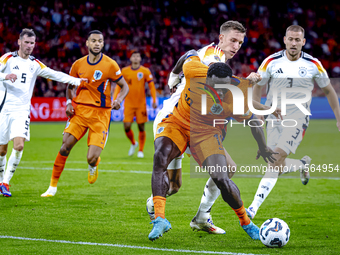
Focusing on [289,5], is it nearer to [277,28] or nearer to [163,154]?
[277,28]

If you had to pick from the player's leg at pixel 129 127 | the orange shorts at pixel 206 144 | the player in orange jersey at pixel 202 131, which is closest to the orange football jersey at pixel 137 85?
the player's leg at pixel 129 127

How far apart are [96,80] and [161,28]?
19227 mm

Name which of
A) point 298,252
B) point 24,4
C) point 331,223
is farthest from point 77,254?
point 24,4

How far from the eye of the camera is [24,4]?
79.3 ft

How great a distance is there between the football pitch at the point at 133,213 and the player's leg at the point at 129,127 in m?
0.96

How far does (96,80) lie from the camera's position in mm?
7227

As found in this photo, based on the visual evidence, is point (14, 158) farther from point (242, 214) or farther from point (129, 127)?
point (129, 127)

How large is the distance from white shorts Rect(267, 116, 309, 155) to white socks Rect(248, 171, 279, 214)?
0.39 metres

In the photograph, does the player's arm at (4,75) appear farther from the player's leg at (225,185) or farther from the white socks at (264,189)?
the white socks at (264,189)

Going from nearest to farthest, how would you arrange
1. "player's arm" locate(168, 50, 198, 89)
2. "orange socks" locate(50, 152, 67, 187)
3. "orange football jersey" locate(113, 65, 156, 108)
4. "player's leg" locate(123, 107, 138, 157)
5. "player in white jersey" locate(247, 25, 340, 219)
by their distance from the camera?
"player's arm" locate(168, 50, 198, 89) < "player in white jersey" locate(247, 25, 340, 219) < "orange socks" locate(50, 152, 67, 187) < "player's leg" locate(123, 107, 138, 157) < "orange football jersey" locate(113, 65, 156, 108)

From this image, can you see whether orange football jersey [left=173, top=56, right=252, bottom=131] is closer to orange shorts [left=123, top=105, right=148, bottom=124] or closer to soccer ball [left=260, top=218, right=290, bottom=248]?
soccer ball [left=260, top=218, right=290, bottom=248]

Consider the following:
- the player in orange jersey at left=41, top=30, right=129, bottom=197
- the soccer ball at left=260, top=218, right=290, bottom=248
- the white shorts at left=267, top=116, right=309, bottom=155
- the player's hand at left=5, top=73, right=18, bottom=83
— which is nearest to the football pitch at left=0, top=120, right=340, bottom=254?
the soccer ball at left=260, top=218, right=290, bottom=248

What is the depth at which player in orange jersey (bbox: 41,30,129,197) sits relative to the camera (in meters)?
7.00

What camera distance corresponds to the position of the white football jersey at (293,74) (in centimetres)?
614
